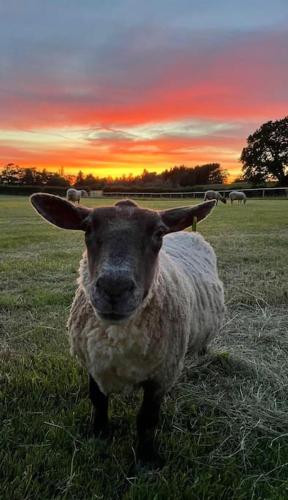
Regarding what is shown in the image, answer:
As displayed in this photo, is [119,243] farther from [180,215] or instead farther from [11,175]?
[11,175]

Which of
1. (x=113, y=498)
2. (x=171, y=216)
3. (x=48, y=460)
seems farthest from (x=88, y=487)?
(x=171, y=216)

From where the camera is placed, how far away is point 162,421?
3281mm

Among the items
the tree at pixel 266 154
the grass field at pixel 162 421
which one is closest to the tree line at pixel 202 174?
the tree at pixel 266 154

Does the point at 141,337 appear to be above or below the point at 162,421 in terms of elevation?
above

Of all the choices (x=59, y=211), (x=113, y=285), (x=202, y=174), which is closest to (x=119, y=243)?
(x=113, y=285)

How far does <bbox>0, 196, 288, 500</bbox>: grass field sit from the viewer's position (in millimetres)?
2619

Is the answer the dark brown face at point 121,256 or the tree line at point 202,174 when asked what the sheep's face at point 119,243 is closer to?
the dark brown face at point 121,256

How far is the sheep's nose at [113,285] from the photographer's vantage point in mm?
2324

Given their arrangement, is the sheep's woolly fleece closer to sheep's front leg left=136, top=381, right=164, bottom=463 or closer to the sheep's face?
sheep's front leg left=136, top=381, right=164, bottom=463

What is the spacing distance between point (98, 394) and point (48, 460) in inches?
20.2

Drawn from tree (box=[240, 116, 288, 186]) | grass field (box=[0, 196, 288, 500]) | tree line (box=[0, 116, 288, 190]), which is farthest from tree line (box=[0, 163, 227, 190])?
grass field (box=[0, 196, 288, 500])

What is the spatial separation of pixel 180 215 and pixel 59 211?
789 millimetres

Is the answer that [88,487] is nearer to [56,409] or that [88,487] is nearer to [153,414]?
[153,414]

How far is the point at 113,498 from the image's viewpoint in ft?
8.33
